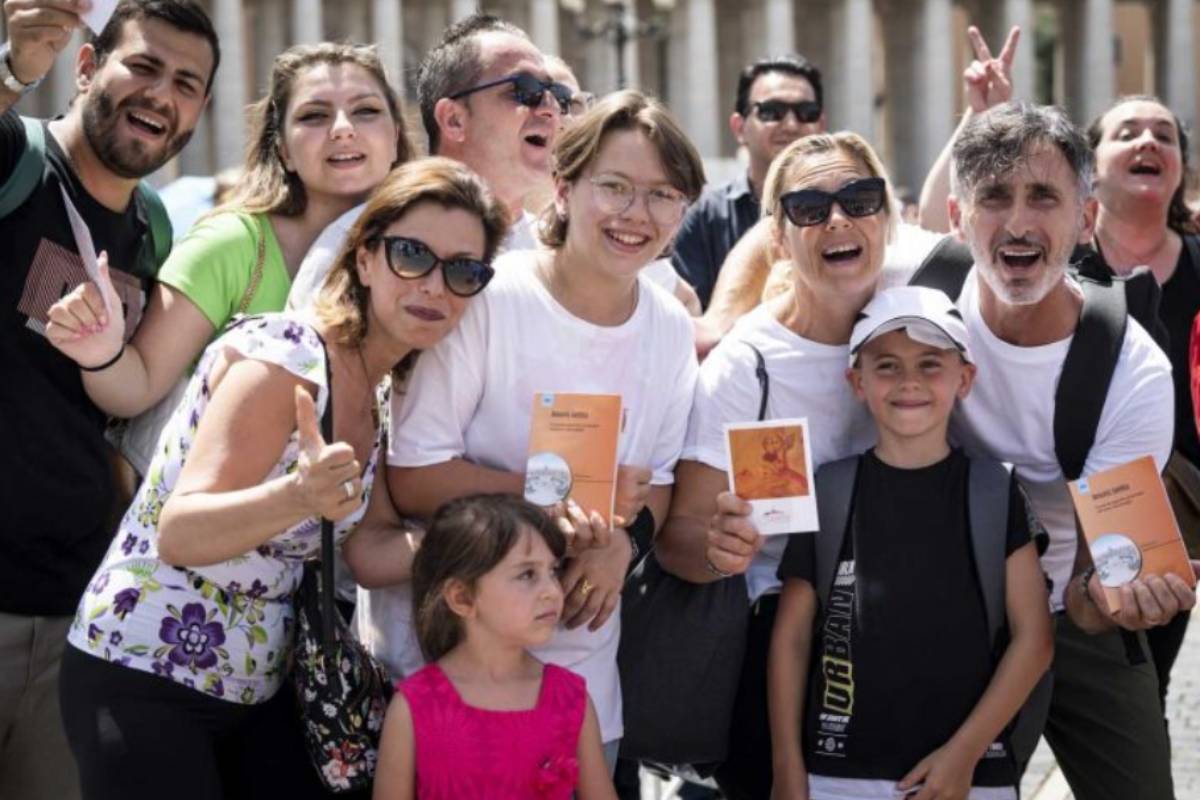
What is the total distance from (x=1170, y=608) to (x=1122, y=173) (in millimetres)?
3273

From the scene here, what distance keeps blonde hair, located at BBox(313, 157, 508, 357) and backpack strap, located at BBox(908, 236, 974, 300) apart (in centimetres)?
→ 146

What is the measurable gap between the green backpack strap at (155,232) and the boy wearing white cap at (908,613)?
2153mm

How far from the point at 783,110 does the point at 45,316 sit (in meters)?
5.36

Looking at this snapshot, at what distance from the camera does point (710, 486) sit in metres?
5.05

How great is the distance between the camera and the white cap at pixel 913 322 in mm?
4938

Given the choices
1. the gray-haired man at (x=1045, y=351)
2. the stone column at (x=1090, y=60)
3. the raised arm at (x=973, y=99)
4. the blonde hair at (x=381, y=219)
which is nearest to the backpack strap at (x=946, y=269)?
the gray-haired man at (x=1045, y=351)

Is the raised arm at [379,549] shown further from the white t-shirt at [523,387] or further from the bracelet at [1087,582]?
the bracelet at [1087,582]

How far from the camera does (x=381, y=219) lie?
15.0ft

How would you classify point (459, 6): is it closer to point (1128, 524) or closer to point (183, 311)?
point (183, 311)

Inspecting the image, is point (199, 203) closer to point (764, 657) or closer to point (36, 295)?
point (36, 295)

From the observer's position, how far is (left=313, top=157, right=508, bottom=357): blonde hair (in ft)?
14.7

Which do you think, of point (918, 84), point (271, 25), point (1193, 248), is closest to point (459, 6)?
point (271, 25)

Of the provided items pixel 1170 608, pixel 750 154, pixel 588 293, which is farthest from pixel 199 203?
pixel 1170 608

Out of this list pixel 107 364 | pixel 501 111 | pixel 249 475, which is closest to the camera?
pixel 249 475
